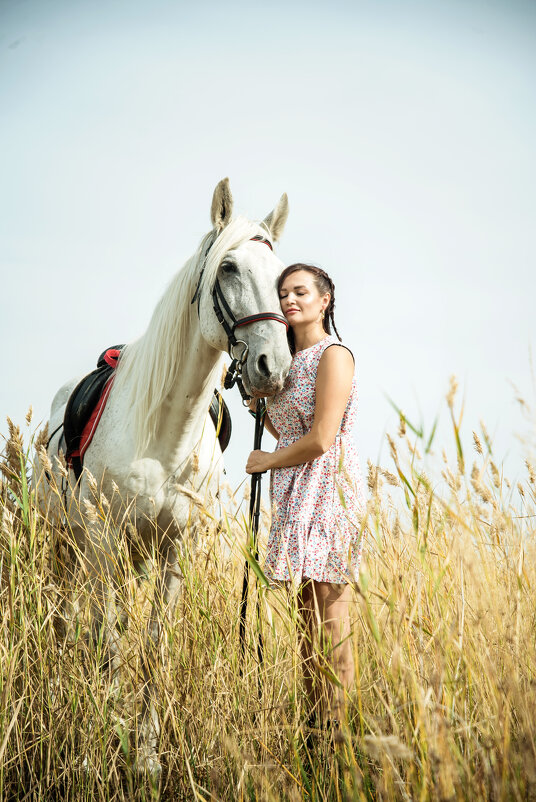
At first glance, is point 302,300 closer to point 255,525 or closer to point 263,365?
point 263,365

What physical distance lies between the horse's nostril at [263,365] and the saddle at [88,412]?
90 centimetres

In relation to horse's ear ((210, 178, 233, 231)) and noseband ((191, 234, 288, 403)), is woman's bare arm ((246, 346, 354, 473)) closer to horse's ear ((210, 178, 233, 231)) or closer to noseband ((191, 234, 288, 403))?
noseband ((191, 234, 288, 403))

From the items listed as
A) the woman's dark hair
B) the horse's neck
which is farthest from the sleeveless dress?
the horse's neck

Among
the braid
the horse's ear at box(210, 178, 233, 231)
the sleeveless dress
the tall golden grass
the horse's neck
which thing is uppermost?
the horse's ear at box(210, 178, 233, 231)

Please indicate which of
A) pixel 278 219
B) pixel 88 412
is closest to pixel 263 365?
pixel 278 219

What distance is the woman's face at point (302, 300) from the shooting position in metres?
2.21

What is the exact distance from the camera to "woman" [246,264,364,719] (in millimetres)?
1812

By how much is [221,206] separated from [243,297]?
0.71 m

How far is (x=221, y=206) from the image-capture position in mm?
2855

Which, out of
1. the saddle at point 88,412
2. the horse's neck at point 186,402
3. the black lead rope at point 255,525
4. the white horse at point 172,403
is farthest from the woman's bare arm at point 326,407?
the saddle at point 88,412

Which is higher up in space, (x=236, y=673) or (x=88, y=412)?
(x=88, y=412)

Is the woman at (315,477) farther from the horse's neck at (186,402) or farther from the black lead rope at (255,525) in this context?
the horse's neck at (186,402)

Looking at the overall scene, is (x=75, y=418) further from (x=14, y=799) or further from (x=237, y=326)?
(x=14, y=799)

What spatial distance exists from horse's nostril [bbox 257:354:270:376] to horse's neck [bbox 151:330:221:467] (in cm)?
57
